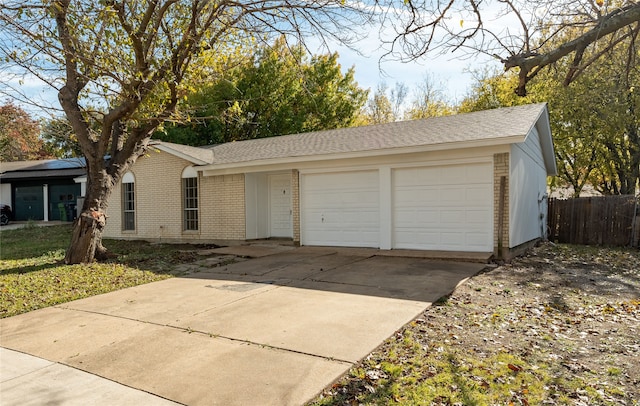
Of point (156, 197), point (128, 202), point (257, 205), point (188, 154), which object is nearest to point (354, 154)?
point (257, 205)

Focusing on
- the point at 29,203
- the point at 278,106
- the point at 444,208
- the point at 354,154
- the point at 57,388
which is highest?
the point at 278,106

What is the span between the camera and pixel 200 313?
19.4 feet

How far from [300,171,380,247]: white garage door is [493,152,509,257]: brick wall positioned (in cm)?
296

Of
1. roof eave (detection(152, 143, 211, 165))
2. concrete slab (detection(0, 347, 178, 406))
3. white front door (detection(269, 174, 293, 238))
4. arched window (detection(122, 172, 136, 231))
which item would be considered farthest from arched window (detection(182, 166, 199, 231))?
concrete slab (detection(0, 347, 178, 406))

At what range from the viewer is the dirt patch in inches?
136

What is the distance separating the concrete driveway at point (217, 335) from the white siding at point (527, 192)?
2431 millimetres

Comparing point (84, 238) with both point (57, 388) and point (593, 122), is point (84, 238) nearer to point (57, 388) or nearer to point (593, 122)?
point (57, 388)

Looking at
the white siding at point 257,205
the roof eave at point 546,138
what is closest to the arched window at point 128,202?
the white siding at point 257,205

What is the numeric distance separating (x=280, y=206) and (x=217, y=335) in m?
9.73

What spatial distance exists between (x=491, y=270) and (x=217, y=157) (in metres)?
10.2

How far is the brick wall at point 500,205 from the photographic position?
30.9 ft

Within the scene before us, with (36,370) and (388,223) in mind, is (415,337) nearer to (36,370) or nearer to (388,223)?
(36,370)

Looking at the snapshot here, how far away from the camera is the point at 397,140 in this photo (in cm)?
1106

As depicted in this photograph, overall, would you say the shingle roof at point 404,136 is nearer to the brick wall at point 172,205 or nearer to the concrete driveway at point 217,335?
the brick wall at point 172,205
